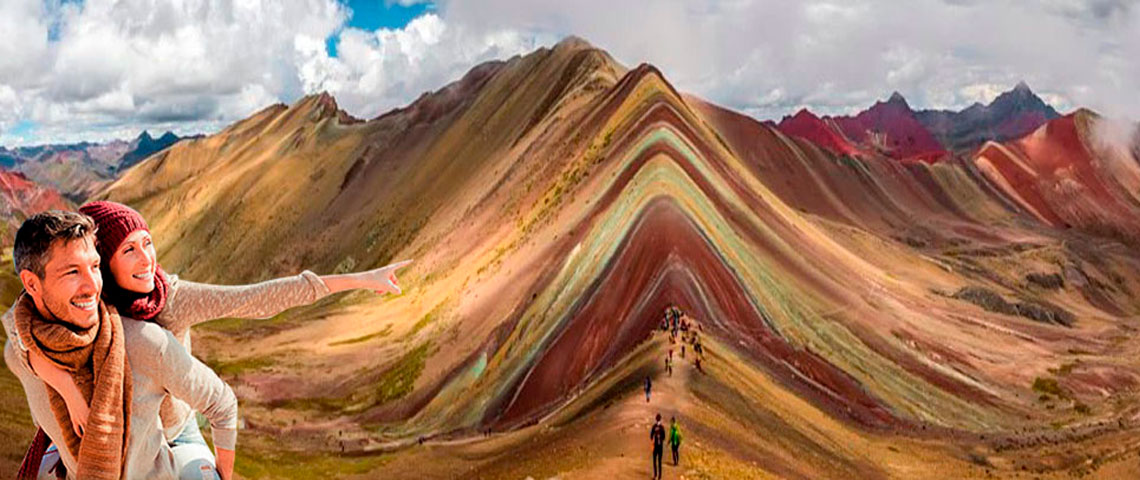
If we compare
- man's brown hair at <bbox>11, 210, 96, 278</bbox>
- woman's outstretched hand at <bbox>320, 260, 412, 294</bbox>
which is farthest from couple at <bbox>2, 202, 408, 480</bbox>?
woman's outstretched hand at <bbox>320, 260, 412, 294</bbox>

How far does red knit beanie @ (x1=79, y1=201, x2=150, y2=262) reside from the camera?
4.79m

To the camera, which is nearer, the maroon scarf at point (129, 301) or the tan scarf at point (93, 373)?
the tan scarf at point (93, 373)

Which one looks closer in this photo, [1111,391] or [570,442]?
[570,442]

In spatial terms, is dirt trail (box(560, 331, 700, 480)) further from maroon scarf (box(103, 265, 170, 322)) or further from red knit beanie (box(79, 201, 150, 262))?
red knit beanie (box(79, 201, 150, 262))

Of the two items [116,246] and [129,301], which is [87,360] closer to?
[129,301]

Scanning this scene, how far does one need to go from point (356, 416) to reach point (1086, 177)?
18038 cm

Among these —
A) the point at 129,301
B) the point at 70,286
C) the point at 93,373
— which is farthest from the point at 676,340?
the point at 70,286

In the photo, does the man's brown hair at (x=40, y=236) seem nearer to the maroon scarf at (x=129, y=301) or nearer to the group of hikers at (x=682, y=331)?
the maroon scarf at (x=129, y=301)

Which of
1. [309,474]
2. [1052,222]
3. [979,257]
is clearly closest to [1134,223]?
[1052,222]

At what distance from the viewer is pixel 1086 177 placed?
596ft

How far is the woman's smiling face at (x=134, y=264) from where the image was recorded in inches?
189

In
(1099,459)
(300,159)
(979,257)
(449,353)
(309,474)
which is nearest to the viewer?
(309,474)

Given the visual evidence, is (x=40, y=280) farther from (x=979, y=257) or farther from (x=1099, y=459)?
(x=979, y=257)

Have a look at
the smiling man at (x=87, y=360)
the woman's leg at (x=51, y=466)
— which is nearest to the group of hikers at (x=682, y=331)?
the woman's leg at (x=51, y=466)
